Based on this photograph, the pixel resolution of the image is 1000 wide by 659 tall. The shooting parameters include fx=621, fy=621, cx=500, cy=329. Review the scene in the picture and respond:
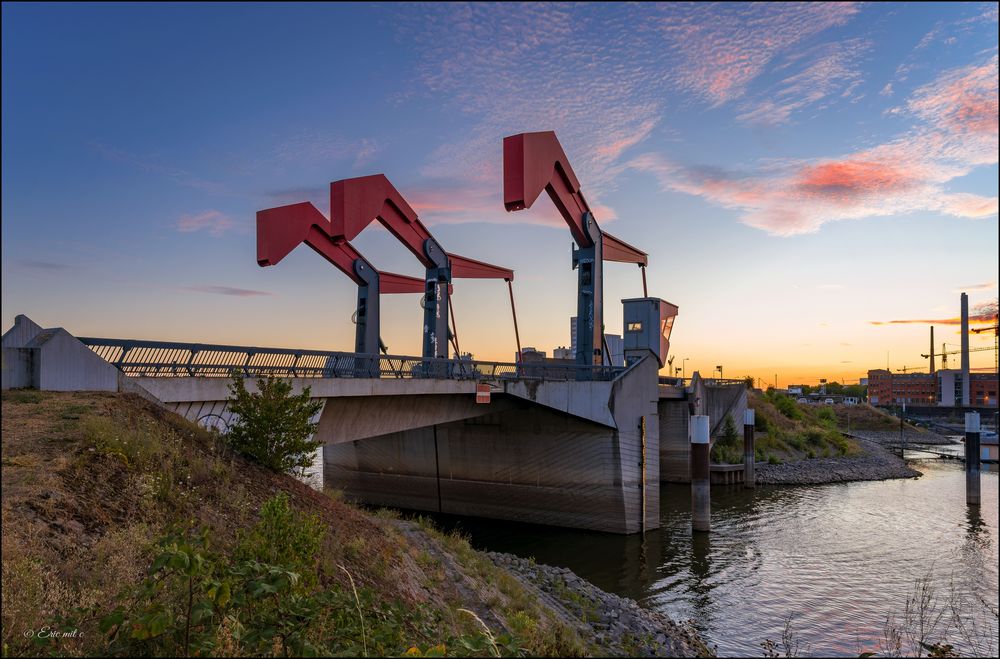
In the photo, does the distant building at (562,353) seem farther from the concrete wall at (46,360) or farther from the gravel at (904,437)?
the concrete wall at (46,360)

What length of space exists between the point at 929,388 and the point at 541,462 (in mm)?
162099

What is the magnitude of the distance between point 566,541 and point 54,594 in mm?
24793

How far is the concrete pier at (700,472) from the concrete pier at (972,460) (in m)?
20.0

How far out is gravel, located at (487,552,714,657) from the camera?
14500mm

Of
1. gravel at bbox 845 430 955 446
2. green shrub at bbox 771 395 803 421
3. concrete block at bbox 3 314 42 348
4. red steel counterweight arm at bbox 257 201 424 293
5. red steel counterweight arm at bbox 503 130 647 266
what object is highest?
red steel counterweight arm at bbox 503 130 647 266

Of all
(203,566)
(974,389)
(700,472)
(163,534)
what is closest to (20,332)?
(163,534)

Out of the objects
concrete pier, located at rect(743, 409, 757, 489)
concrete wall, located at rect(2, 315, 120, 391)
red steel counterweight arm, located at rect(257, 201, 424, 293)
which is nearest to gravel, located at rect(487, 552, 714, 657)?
concrete wall, located at rect(2, 315, 120, 391)

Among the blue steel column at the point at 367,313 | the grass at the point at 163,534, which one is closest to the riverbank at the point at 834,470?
the blue steel column at the point at 367,313

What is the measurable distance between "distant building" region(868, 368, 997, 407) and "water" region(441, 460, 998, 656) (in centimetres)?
10918

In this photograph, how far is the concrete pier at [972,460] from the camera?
38.1 metres

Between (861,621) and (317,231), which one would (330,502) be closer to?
(861,621)

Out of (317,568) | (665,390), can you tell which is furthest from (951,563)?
(317,568)

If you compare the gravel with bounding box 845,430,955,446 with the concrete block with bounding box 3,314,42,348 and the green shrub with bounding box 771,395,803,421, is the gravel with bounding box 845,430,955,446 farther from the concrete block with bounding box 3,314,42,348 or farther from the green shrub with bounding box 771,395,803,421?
the concrete block with bounding box 3,314,42,348

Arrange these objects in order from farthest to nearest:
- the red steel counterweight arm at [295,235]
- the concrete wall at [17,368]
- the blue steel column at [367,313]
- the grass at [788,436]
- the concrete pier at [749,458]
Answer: the grass at [788,436]
the concrete pier at [749,458]
the blue steel column at [367,313]
the red steel counterweight arm at [295,235]
the concrete wall at [17,368]
